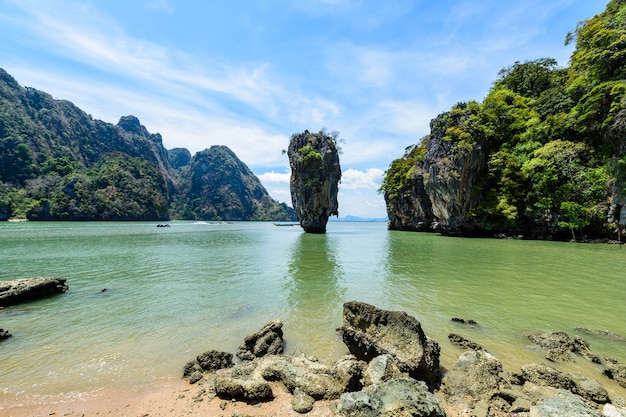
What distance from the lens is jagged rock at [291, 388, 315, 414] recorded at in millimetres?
4027

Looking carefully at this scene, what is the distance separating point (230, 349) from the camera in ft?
20.6

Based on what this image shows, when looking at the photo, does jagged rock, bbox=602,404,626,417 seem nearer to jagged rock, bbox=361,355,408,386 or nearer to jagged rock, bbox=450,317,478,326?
jagged rock, bbox=361,355,408,386

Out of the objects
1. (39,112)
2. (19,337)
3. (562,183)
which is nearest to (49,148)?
(39,112)

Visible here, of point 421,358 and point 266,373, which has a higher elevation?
point 421,358

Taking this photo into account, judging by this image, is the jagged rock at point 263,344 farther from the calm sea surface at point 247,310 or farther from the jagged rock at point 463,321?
the jagged rock at point 463,321

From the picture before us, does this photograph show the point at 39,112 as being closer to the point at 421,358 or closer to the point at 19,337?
the point at 19,337

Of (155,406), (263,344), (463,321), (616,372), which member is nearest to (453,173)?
(463,321)

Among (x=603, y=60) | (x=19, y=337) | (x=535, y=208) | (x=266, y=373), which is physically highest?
(x=603, y=60)

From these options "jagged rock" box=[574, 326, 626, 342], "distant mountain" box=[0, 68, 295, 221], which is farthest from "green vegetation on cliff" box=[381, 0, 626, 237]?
"distant mountain" box=[0, 68, 295, 221]

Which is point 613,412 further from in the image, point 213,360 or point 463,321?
point 213,360

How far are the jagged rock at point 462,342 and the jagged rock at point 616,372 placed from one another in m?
2.02

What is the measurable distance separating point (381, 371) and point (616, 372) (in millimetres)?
4525

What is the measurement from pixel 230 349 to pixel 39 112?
6356 inches

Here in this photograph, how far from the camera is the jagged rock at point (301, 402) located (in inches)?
159
